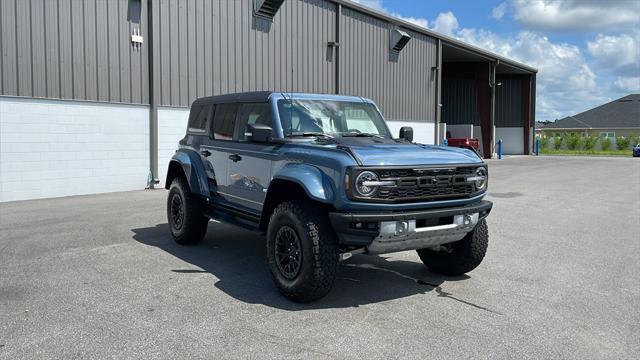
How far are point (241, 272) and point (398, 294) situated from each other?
176 cm

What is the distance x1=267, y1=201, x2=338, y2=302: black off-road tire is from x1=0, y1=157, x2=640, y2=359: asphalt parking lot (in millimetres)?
169

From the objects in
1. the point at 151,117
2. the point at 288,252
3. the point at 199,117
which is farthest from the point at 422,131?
the point at 288,252

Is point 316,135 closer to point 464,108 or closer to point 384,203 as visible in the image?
point 384,203

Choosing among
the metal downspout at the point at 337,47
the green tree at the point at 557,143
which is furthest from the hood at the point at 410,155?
the green tree at the point at 557,143

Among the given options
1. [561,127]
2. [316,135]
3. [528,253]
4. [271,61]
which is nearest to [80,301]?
[316,135]

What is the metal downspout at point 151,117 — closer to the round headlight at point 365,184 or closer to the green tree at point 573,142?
the round headlight at point 365,184

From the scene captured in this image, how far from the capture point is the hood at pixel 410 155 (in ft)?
15.6

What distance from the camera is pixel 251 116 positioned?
20.7 feet

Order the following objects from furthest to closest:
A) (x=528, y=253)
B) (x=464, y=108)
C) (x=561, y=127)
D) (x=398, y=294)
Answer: (x=561, y=127), (x=464, y=108), (x=528, y=253), (x=398, y=294)

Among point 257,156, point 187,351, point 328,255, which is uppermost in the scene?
point 257,156

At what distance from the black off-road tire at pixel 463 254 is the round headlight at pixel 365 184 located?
147cm

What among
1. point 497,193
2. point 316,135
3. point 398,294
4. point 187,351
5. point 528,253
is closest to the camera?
point 187,351

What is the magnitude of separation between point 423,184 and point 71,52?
11.1 meters

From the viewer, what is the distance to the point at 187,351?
3.88 m
